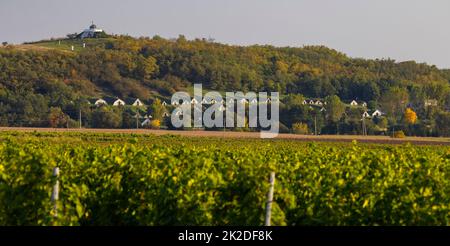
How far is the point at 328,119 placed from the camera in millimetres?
133500

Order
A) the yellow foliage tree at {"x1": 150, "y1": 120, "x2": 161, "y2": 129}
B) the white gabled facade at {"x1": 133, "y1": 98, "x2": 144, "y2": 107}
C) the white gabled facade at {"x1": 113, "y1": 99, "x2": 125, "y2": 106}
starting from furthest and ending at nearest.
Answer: the white gabled facade at {"x1": 133, "y1": 98, "x2": 144, "y2": 107} → the white gabled facade at {"x1": 113, "y1": 99, "x2": 125, "y2": 106} → the yellow foliage tree at {"x1": 150, "y1": 120, "x2": 161, "y2": 129}

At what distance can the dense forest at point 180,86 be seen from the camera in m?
125

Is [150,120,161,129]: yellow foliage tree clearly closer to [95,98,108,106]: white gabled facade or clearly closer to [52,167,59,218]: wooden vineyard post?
[95,98,108,106]: white gabled facade

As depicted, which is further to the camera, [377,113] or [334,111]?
[377,113]

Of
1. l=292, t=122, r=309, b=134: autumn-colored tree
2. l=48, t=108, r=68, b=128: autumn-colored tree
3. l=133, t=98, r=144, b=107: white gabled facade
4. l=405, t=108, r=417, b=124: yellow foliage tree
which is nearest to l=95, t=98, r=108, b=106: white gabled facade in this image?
l=133, t=98, r=144, b=107: white gabled facade

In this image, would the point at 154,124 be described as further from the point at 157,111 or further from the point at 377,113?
the point at 377,113

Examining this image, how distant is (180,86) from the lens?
162 meters

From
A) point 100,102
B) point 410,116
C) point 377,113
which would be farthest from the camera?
point 377,113

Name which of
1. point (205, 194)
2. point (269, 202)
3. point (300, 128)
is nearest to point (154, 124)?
point (300, 128)

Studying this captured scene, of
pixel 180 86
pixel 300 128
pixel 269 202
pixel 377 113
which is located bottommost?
pixel 300 128

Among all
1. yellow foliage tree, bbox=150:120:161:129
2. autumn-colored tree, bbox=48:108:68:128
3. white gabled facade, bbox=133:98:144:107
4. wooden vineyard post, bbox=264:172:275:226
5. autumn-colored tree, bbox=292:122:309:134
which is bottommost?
autumn-colored tree, bbox=292:122:309:134

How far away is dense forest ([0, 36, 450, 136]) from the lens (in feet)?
410

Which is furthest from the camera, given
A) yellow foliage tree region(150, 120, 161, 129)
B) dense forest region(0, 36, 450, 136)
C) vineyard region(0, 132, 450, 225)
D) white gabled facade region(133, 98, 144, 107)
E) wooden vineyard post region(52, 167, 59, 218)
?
white gabled facade region(133, 98, 144, 107)
